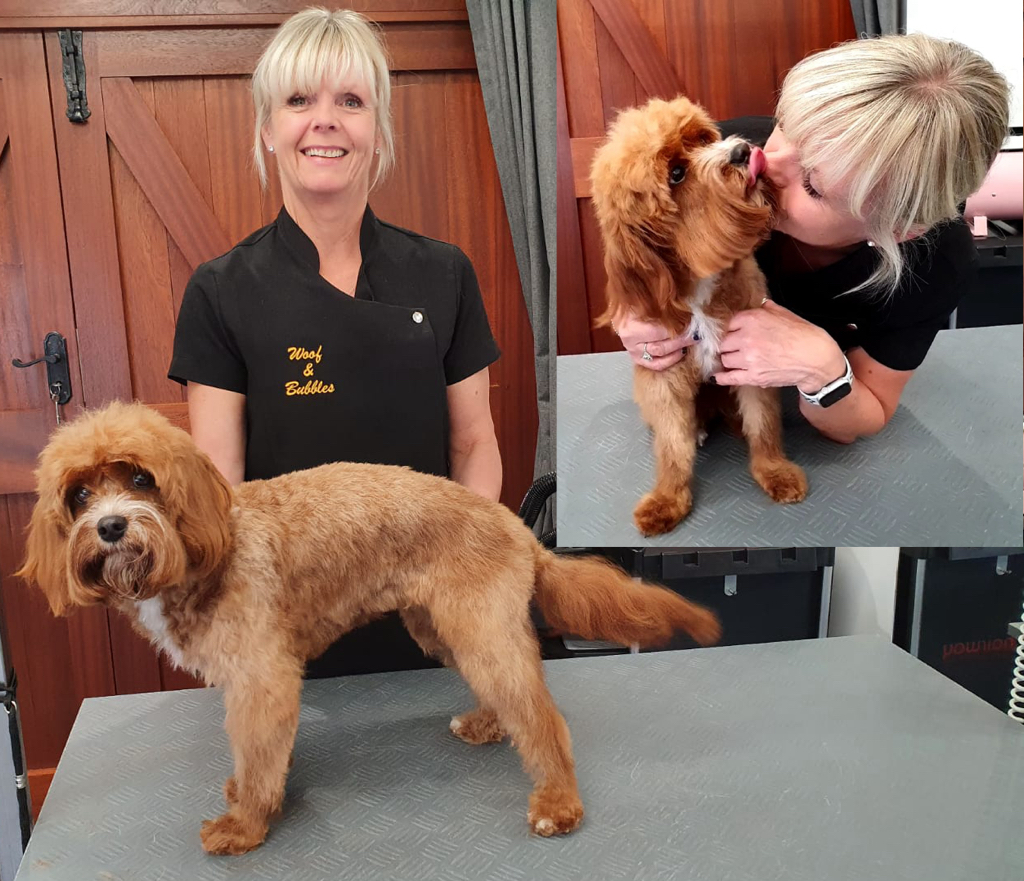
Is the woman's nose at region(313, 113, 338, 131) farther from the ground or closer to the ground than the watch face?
farther from the ground

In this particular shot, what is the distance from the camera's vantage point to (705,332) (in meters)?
1.35

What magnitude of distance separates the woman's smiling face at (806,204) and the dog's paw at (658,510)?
43 cm

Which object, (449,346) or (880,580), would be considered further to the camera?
(880,580)

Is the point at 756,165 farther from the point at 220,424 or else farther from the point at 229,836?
the point at 229,836

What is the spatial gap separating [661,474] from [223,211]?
0.86 metres

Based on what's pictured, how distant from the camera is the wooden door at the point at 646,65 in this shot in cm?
120

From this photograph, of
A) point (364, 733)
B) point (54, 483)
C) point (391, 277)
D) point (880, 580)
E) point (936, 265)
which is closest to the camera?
point (936, 265)

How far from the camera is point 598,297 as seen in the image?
54.7 inches

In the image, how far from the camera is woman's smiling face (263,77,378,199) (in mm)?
1388

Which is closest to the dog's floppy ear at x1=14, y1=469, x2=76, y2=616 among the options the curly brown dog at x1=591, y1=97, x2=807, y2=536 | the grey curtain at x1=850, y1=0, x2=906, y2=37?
the curly brown dog at x1=591, y1=97, x2=807, y2=536

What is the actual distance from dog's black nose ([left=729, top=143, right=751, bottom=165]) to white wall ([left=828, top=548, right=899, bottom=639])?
1.17 meters

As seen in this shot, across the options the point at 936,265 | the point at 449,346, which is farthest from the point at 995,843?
the point at 449,346

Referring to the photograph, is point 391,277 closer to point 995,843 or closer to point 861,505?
point 861,505

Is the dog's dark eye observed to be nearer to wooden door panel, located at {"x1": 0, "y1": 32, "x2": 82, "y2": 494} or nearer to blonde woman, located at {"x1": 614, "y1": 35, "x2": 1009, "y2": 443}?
wooden door panel, located at {"x1": 0, "y1": 32, "x2": 82, "y2": 494}
